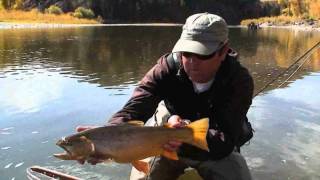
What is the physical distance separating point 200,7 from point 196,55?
138 metres

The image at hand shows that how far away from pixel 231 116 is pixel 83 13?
360ft

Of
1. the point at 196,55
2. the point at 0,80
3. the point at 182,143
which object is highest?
the point at 196,55

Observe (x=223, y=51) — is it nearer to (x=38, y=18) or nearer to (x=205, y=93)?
(x=205, y=93)

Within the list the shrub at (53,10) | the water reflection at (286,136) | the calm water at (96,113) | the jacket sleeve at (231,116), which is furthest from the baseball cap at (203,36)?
the shrub at (53,10)

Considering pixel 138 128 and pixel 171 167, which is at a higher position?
pixel 138 128

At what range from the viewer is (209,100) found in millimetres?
5191

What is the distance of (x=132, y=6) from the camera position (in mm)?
129250

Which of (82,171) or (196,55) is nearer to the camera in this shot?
(196,55)

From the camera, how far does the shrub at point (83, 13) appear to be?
110 meters

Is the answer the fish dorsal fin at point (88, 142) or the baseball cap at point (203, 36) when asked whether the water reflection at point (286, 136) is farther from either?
the fish dorsal fin at point (88, 142)

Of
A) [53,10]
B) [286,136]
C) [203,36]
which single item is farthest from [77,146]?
[53,10]

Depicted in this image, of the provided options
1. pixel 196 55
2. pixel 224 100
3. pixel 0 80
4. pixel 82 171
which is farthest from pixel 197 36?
pixel 0 80

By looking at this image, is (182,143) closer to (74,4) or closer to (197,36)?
(197,36)

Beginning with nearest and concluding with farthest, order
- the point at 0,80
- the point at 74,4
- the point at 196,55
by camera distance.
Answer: the point at 196,55
the point at 0,80
the point at 74,4
